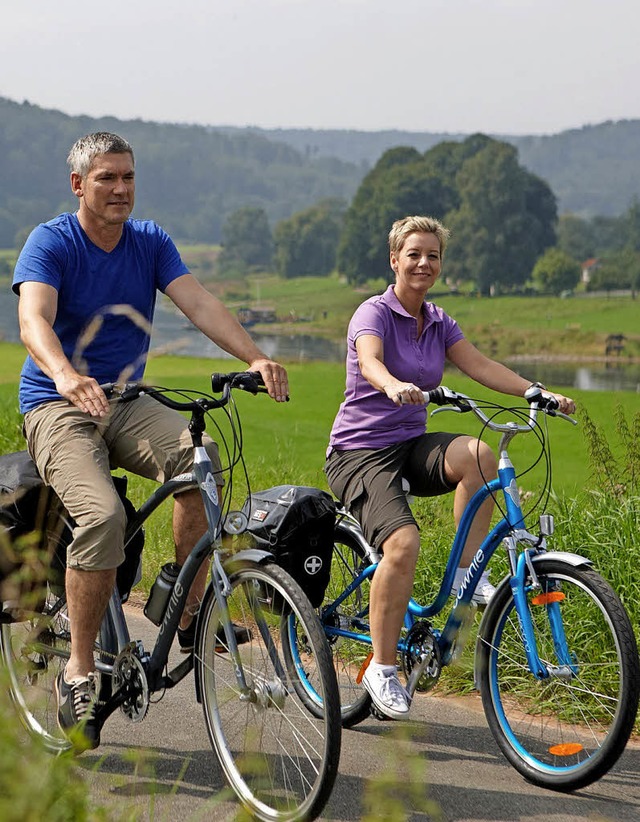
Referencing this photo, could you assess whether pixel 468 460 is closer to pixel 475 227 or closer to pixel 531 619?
pixel 531 619

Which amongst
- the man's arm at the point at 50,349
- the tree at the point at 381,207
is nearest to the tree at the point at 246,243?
the tree at the point at 381,207

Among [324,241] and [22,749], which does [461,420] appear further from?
[324,241]

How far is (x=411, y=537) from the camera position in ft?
13.3

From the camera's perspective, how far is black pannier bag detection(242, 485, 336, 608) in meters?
4.10

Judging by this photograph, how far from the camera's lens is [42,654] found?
4270 mm

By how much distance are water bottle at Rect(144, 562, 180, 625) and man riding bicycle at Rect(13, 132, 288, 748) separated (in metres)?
0.07

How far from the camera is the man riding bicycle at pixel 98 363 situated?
3.74 meters

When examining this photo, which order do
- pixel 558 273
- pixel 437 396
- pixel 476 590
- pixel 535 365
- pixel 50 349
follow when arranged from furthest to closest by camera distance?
1. pixel 558 273
2. pixel 535 365
3. pixel 476 590
4. pixel 437 396
5. pixel 50 349

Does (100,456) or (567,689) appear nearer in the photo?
(100,456)

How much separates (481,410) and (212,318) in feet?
3.18

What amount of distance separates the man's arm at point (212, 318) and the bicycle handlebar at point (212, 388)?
198 millimetres

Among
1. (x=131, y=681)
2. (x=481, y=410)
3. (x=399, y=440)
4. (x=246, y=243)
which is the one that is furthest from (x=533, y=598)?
(x=246, y=243)

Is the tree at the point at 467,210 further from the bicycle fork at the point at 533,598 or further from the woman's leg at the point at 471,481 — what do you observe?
the bicycle fork at the point at 533,598

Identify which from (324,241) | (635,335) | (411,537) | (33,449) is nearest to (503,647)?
(411,537)
